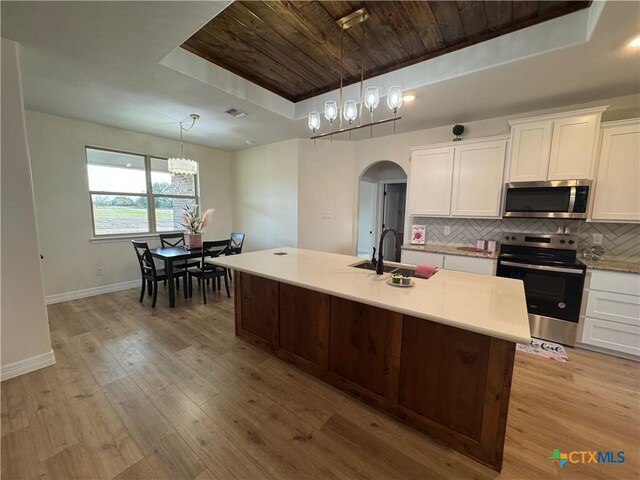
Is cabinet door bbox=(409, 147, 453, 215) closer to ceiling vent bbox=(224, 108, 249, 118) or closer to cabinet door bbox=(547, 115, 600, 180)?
cabinet door bbox=(547, 115, 600, 180)

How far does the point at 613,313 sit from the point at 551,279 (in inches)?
21.1

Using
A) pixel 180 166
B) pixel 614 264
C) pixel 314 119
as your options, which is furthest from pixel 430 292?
pixel 180 166

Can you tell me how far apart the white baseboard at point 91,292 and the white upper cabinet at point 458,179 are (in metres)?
4.82

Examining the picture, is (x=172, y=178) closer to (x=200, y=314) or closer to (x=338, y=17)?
(x=200, y=314)

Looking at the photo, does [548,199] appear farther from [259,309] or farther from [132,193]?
[132,193]

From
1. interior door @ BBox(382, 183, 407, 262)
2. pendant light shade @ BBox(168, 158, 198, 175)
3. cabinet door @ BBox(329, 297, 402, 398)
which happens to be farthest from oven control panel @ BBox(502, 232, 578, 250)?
pendant light shade @ BBox(168, 158, 198, 175)

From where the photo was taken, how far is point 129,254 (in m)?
4.40

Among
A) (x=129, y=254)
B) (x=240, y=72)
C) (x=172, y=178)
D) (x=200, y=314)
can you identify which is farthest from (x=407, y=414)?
(x=172, y=178)

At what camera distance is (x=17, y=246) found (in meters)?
2.08

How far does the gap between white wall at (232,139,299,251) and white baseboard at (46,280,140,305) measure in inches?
86.9

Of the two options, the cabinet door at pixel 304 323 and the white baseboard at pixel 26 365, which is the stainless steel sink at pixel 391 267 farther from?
the white baseboard at pixel 26 365

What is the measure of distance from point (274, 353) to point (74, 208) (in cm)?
383

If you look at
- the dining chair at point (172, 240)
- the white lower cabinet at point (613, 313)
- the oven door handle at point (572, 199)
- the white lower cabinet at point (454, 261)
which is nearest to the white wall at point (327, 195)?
the white lower cabinet at point (454, 261)

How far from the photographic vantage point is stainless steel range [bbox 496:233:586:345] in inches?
100
